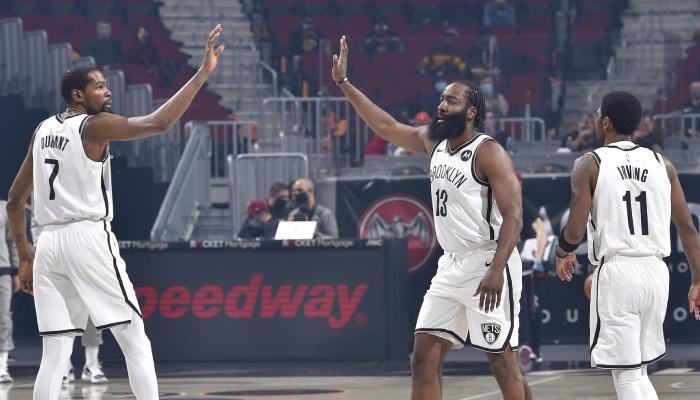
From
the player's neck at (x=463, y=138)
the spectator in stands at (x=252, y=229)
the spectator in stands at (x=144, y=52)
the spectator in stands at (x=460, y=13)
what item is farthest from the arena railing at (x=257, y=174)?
Answer: the player's neck at (x=463, y=138)

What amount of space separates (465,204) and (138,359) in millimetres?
2071

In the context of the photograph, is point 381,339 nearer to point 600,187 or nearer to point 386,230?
point 386,230

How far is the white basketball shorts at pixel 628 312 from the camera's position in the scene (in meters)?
6.64

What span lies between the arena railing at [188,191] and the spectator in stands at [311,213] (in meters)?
2.30

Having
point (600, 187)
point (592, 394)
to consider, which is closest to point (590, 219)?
point (600, 187)

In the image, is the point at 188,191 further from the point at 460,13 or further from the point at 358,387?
the point at 460,13

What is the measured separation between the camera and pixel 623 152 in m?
6.84

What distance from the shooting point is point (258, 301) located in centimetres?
1397

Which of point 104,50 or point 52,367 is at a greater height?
point 104,50

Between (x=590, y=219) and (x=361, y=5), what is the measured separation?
1860cm

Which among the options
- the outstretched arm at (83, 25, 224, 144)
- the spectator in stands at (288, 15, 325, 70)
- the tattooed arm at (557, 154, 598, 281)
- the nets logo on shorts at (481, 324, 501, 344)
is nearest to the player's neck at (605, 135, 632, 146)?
the tattooed arm at (557, 154, 598, 281)

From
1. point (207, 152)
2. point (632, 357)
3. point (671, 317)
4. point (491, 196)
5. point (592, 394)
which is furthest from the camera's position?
point (207, 152)

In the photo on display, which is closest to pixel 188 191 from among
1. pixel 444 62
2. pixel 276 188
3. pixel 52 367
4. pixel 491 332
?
pixel 276 188

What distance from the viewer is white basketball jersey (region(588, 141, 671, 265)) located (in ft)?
22.2
